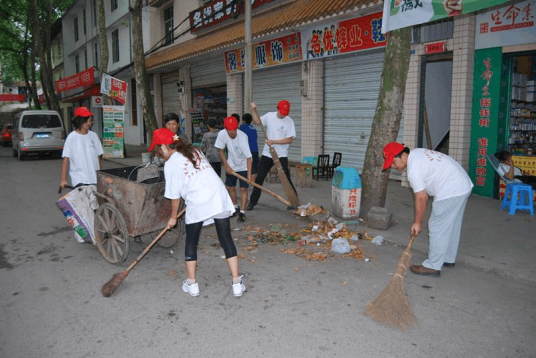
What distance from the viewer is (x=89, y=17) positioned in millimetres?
29844

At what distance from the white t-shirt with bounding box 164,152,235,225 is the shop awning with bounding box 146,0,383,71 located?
646 centimetres

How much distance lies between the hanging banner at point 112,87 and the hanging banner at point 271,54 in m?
4.43

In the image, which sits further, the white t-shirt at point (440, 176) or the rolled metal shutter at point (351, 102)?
the rolled metal shutter at point (351, 102)

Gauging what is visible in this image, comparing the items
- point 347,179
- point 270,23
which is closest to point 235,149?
point 347,179

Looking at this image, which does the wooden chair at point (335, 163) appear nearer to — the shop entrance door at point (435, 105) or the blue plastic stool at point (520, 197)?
the shop entrance door at point (435, 105)

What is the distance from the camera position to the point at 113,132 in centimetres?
1673

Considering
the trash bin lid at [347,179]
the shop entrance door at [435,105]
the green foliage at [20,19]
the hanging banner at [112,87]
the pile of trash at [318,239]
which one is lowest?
the pile of trash at [318,239]

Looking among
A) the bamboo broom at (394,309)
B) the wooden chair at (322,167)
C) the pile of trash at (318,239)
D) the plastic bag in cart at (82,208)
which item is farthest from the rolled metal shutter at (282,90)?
the bamboo broom at (394,309)

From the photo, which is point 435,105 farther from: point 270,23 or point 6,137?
point 6,137

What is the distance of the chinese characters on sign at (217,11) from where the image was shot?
1384 centimetres

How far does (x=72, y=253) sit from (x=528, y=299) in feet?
17.2

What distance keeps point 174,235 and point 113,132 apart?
12613 mm

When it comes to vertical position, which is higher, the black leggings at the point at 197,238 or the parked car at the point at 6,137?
the parked car at the point at 6,137

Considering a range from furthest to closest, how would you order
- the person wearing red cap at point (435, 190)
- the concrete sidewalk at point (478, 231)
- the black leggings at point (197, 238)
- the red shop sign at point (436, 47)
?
the red shop sign at point (436, 47) → the concrete sidewalk at point (478, 231) → the person wearing red cap at point (435, 190) → the black leggings at point (197, 238)
